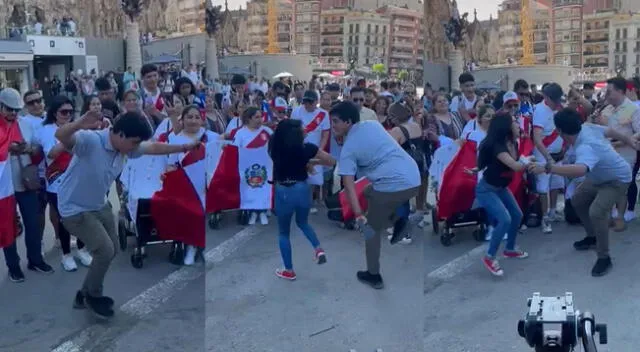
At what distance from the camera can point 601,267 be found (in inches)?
254

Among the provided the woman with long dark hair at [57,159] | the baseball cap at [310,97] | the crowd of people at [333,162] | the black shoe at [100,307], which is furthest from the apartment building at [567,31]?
the black shoe at [100,307]

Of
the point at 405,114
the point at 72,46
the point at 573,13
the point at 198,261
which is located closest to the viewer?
the point at 198,261

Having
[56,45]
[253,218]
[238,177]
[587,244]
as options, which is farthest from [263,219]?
[56,45]

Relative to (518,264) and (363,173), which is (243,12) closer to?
(363,173)

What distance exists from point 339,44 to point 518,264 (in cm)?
279

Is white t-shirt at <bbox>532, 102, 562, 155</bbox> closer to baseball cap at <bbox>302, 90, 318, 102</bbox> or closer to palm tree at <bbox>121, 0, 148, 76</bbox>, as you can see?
baseball cap at <bbox>302, 90, 318, 102</bbox>

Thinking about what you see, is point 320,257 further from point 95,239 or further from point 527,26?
point 527,26

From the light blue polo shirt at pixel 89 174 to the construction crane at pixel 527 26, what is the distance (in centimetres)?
700

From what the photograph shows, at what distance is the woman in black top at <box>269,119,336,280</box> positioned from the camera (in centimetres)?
614

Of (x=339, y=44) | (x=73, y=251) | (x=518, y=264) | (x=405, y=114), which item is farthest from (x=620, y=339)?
(x=73, y=251)

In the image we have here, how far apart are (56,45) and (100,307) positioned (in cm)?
2686

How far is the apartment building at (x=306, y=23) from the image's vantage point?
7.17 metres

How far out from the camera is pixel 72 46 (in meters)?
31.2

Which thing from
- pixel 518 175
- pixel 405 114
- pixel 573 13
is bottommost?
pixel 518 175
